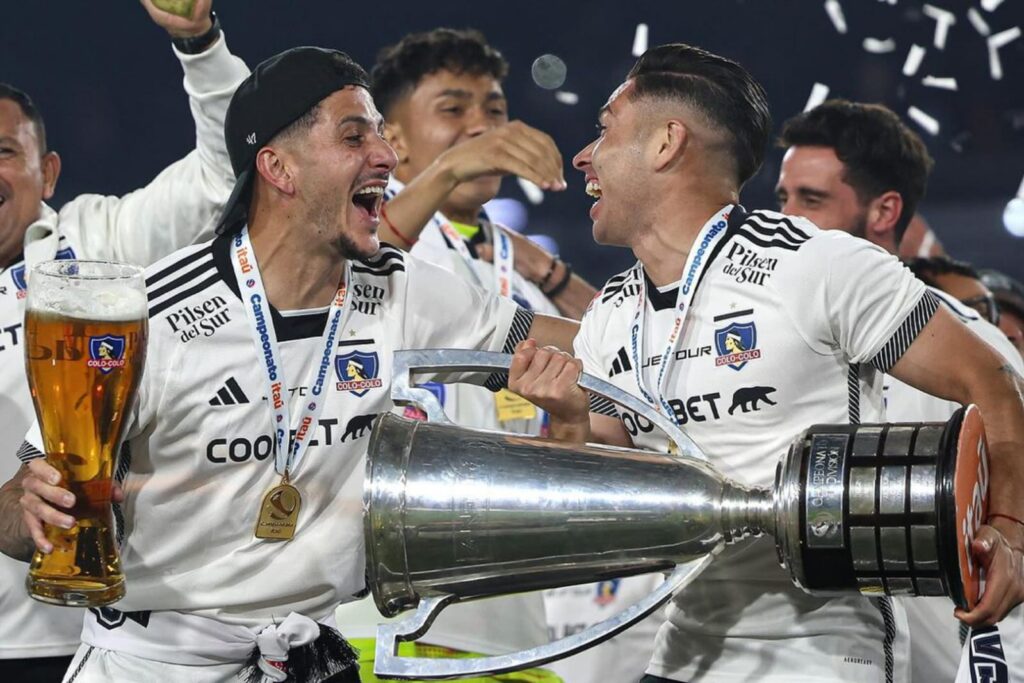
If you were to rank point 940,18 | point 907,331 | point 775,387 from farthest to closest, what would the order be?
point 940,18 < point 775,387 < point 907,331

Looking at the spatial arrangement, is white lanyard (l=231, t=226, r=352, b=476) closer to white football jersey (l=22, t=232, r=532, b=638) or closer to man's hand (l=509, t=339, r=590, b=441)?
white football jersey (l=22, t=232, r=532, b=638)

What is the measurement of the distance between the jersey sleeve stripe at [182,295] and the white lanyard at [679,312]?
77cm

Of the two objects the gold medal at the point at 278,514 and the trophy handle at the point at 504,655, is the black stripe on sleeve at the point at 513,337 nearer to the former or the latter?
the gold medal at the point at 278,514

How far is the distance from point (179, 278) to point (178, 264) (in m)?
0.05

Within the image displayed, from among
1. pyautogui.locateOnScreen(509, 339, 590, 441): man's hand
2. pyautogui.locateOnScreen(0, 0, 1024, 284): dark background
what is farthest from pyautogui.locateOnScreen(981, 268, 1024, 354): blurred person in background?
pyautogui.locateOnScreen(509, 339, 590, 441): man's hand

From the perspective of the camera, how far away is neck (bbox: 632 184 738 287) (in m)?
2.82

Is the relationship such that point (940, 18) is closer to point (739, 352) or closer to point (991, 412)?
point (739, 352)

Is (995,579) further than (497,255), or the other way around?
(497,255)

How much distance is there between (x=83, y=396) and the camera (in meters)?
2.22

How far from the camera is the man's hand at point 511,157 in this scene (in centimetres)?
293

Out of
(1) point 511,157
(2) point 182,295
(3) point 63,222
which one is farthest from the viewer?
(3) point 63,222

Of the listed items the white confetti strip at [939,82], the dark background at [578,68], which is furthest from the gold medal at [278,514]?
the white confetti strip at [939,82]

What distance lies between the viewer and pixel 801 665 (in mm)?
2572

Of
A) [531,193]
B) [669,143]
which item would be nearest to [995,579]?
[669,143]
